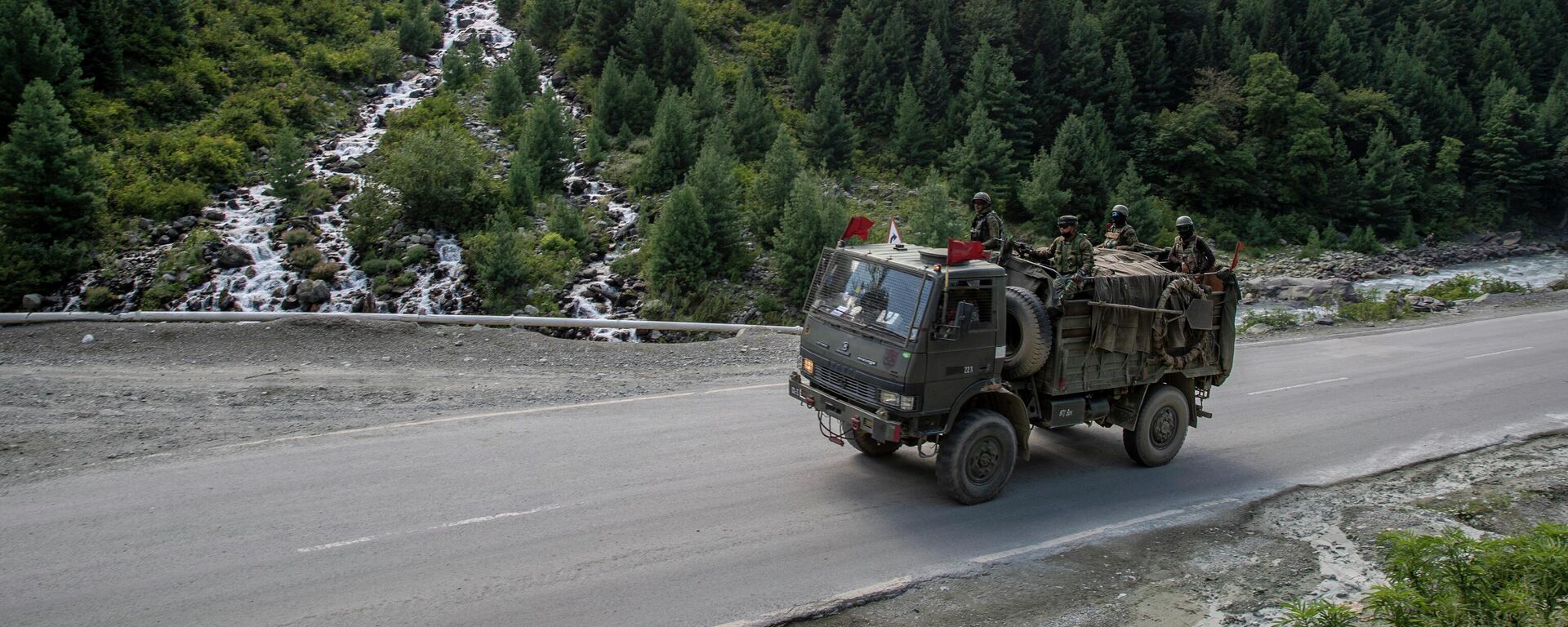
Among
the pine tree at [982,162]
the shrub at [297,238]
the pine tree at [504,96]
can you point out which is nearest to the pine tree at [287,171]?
the shrub at [297,238]

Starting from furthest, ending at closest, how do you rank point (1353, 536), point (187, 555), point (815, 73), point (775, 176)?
1. point (815, 73)
2. point (775, 176)
3. point (1353, 536)
4. point (187, 555)

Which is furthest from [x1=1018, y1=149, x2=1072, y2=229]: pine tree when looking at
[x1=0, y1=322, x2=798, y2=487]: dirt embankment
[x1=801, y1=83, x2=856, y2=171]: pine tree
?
[x1=0, y1=322, x2=798, y2=487]: dirt embankment

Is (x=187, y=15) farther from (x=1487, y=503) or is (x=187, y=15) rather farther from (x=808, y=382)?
(x=1487, y=503)

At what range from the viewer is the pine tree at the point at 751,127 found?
42.8 meters

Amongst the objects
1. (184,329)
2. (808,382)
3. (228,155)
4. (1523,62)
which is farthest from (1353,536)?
(1523,62)

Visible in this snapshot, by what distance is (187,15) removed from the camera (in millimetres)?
43000

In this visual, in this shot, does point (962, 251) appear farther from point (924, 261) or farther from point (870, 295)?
point (870, 295)

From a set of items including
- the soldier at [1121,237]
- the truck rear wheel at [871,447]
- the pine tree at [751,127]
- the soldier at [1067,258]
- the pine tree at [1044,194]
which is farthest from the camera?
the pine tree at [1044,194]

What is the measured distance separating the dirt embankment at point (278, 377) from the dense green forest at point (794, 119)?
554 inches

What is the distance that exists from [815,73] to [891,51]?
4938 mm

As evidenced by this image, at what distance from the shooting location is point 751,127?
142ft

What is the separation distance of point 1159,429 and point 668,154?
3066cm

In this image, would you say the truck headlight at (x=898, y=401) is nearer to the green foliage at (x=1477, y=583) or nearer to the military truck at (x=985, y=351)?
the military truck at (x=985, y=351)

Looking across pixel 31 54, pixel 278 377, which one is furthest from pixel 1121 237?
pixel 31 54
